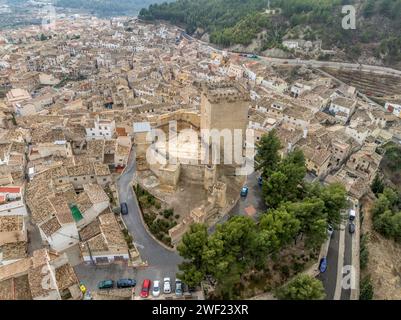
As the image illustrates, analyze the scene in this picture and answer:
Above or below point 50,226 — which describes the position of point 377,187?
below

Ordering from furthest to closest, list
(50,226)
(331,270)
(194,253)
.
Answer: (331,270)
(50,226)
(194,253)

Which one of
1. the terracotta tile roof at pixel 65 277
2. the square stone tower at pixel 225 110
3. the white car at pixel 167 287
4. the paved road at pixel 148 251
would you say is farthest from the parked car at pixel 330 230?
the terracotta tile roof at pixel 65 277

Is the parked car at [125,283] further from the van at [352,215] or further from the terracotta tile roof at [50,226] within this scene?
the van at [352,215]

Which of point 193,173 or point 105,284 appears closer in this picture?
point 105,284

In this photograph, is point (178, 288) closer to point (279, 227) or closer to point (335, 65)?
point (279, 227)

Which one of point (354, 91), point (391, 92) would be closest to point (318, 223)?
point (354, 91)

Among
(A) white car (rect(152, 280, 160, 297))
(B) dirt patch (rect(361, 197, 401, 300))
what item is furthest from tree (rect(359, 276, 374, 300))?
(A) white car (rect(152, 280, 160, 297))

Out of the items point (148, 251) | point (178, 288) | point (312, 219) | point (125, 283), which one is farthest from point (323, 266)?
point (125, 283)
